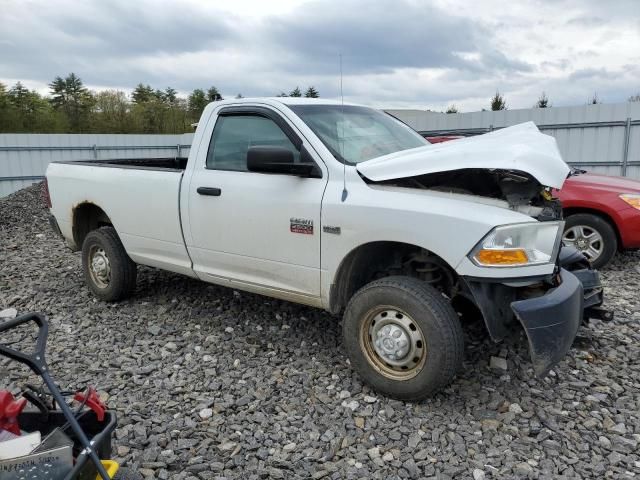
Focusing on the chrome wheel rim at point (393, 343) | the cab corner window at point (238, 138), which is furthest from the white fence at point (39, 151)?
the chrome wheel rim at point (393, 343)

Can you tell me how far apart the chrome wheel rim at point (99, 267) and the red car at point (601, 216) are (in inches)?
194

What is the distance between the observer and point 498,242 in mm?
2943

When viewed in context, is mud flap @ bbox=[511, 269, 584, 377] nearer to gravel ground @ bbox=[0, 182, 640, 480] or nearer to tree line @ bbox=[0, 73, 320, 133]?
gravel ground @ bbox=[0, 182, 640, 480]

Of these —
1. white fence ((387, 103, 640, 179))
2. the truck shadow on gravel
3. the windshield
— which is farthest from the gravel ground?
white fence ((387, 103, 640, 179))

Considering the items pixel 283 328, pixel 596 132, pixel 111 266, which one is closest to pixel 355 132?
pixel 283 328

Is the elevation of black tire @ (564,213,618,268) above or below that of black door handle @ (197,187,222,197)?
below

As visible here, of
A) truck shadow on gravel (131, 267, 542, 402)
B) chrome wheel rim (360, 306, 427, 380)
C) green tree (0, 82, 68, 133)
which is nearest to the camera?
chrome wheel rim (360, 306, 427, 380)

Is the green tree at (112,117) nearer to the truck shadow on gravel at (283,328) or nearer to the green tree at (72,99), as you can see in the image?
the green tree at (72,99)

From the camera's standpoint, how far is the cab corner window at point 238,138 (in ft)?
13.3

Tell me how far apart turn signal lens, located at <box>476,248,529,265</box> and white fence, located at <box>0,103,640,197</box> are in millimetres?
7406

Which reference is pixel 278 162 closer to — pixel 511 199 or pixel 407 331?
pixel 407 331

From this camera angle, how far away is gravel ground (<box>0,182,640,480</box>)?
2.85 m

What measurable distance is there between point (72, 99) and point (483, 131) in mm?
47947

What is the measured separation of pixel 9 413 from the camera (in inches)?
84.3
